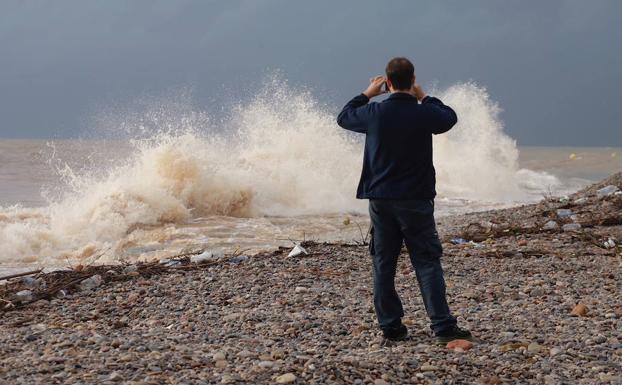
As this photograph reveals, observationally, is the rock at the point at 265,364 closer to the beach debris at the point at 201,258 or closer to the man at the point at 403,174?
the man at the point at 403,174

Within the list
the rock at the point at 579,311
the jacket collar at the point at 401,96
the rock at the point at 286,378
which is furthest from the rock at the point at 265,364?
the rock at the point at 579,311

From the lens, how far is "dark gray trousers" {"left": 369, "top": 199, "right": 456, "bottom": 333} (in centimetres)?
480

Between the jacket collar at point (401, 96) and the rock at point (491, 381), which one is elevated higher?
the jacket collar at point (401, 96)

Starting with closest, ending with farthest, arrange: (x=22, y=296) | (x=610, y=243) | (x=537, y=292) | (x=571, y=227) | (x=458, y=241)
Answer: (x=537, y=292) → (x=22, y=296) → (x=610, y=243) → (x=458, y=241) → (x=571, y=227)

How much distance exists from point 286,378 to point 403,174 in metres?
1.50

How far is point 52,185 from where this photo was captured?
2706 centimetres

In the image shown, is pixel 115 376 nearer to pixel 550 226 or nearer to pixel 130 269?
pixel 130 269

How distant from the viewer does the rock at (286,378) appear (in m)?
3.98

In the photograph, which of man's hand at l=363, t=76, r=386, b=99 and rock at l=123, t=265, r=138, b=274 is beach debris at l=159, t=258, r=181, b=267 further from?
man's hand at l=363, t=76, r=386, b=99

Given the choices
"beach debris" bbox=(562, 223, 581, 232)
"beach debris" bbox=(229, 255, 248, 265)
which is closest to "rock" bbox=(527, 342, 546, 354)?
"beach debris" bbox=(229, 255, 248, 265)

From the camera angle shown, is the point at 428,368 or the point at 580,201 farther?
the point at 580,201

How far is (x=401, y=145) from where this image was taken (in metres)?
4.75

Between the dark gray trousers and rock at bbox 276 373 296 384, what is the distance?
1197 mm

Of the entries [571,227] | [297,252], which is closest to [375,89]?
[297,252]
